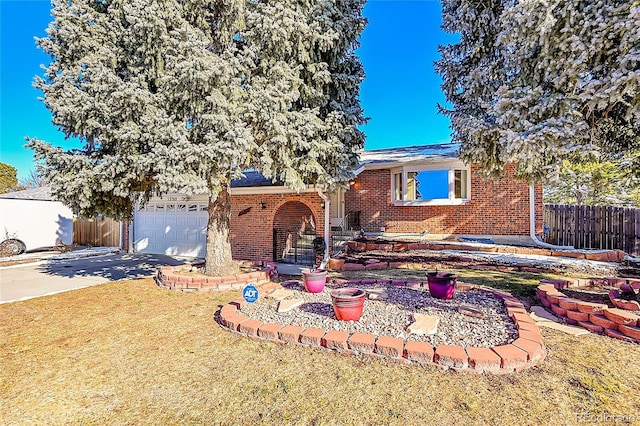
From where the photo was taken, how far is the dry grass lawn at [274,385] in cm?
274

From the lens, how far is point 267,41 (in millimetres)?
6488

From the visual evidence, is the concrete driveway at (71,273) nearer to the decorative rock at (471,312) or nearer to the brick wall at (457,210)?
the brick wall at (457,210)

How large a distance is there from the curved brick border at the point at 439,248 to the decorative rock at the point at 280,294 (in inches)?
121

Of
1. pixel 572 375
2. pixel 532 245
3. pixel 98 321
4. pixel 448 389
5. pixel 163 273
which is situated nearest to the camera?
pixel 448 389

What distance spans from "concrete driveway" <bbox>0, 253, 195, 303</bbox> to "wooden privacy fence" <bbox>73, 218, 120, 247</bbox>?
12.1 feet

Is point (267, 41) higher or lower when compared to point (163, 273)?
higher

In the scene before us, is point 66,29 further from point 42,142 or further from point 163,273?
point 163,273

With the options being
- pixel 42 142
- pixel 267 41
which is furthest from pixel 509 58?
pixel 42 142

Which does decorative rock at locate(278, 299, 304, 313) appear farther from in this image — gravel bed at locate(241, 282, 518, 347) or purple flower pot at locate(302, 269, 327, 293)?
purple flower pot at locate(302, 269, 327, 293)

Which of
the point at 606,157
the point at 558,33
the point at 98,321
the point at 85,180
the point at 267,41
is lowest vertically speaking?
the point at 98,321

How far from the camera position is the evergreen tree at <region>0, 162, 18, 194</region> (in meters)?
26.5

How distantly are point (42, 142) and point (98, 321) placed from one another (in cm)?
404

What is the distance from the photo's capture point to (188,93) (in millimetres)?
5926

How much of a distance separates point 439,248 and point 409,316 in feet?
22.5
